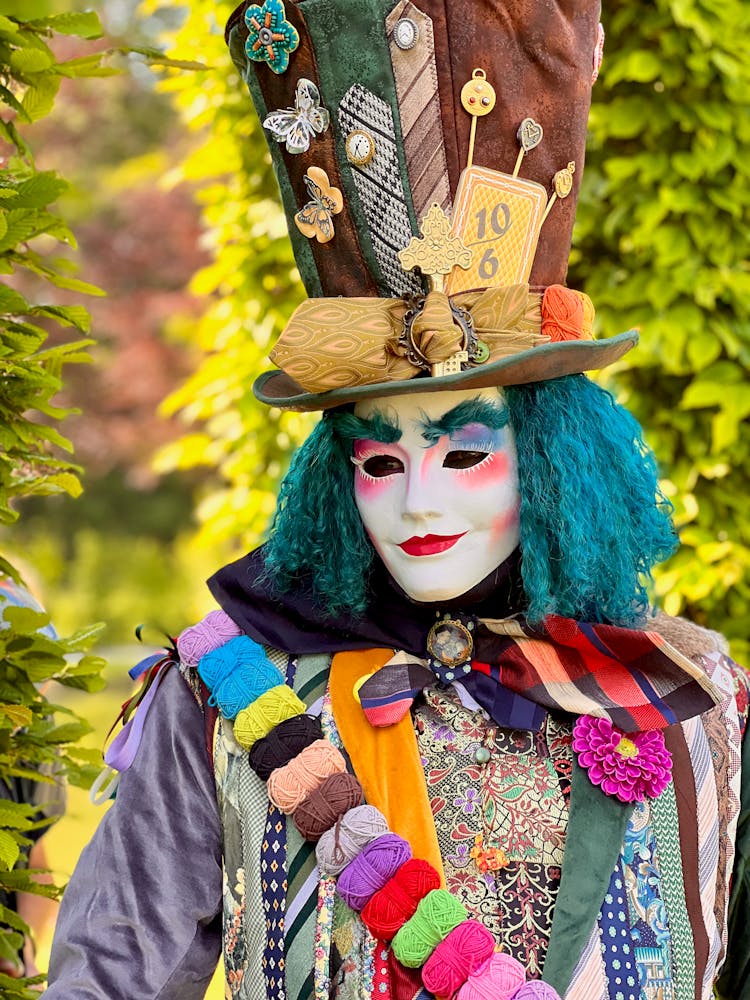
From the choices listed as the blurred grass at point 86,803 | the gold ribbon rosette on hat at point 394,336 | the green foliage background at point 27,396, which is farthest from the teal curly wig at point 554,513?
the blurred grass at point 86,803

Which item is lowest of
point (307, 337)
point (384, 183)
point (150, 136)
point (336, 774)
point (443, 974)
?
point (443, 974)

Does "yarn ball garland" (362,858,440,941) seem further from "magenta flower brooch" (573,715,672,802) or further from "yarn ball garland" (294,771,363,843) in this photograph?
"magenta flower brooch" (573,715,672,802)

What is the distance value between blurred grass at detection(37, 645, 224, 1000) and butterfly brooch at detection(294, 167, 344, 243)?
1447 millimetres

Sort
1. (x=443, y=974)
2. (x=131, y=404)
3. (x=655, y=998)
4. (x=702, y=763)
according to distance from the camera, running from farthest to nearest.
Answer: (x=131, y=404)
(x=702, y=763)
(x=655, y=998)
(x=443, y=974)

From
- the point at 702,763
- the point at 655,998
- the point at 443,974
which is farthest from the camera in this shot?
the point at 702,763

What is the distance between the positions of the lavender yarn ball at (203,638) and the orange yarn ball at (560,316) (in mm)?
681

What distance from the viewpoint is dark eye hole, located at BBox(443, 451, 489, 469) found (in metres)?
2.05

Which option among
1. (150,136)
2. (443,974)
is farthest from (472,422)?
(150,136)

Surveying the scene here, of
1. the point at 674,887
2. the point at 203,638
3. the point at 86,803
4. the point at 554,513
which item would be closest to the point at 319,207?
the point at 554,513

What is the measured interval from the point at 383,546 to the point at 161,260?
11.1 m

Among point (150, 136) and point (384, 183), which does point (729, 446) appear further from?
point (150, 136)

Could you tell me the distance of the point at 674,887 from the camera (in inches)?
80.5

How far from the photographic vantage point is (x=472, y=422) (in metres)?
2.03

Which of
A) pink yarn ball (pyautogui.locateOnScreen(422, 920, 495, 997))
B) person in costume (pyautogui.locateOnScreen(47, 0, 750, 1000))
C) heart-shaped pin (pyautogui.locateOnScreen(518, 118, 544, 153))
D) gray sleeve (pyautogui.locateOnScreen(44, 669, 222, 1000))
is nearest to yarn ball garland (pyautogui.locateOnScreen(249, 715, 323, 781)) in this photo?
person in costume (pyautogui.locateOnScreen(47, 0, 750, 1000))
